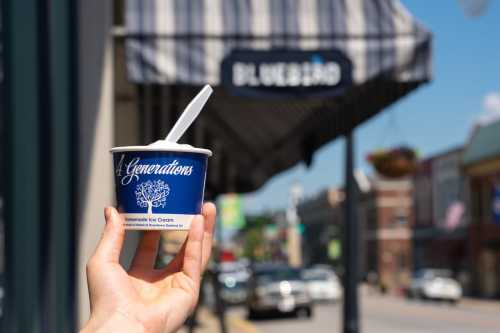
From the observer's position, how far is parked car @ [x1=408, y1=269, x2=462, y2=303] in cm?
4719

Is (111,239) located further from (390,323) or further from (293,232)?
(293,232)

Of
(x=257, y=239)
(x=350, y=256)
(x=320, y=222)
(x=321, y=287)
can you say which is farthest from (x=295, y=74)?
(x=257, y=239)

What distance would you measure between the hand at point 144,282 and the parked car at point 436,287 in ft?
150

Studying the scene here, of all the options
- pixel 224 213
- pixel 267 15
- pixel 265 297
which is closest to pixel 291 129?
pixel 267 15

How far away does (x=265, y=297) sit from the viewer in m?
28.0

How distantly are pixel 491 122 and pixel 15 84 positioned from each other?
54.1 meters

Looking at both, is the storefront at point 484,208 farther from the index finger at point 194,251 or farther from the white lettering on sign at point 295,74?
the index finger at point 194,251


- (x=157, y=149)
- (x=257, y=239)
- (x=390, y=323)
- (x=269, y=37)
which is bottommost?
(x=257, y=239)

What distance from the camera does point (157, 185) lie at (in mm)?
2391

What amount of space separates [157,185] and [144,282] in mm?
234

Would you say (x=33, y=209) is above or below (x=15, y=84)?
below

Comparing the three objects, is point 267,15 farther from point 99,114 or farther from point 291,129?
point 291,129

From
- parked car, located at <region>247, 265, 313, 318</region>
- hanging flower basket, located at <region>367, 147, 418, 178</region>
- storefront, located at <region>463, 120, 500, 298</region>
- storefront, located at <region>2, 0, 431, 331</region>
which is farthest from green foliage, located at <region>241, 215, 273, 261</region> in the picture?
storefront, located at <region>2, 0, 431, 331</region>

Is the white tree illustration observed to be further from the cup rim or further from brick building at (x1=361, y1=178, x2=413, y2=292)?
brick building at (x1=361, y1=178, x2=413, y2=292)
